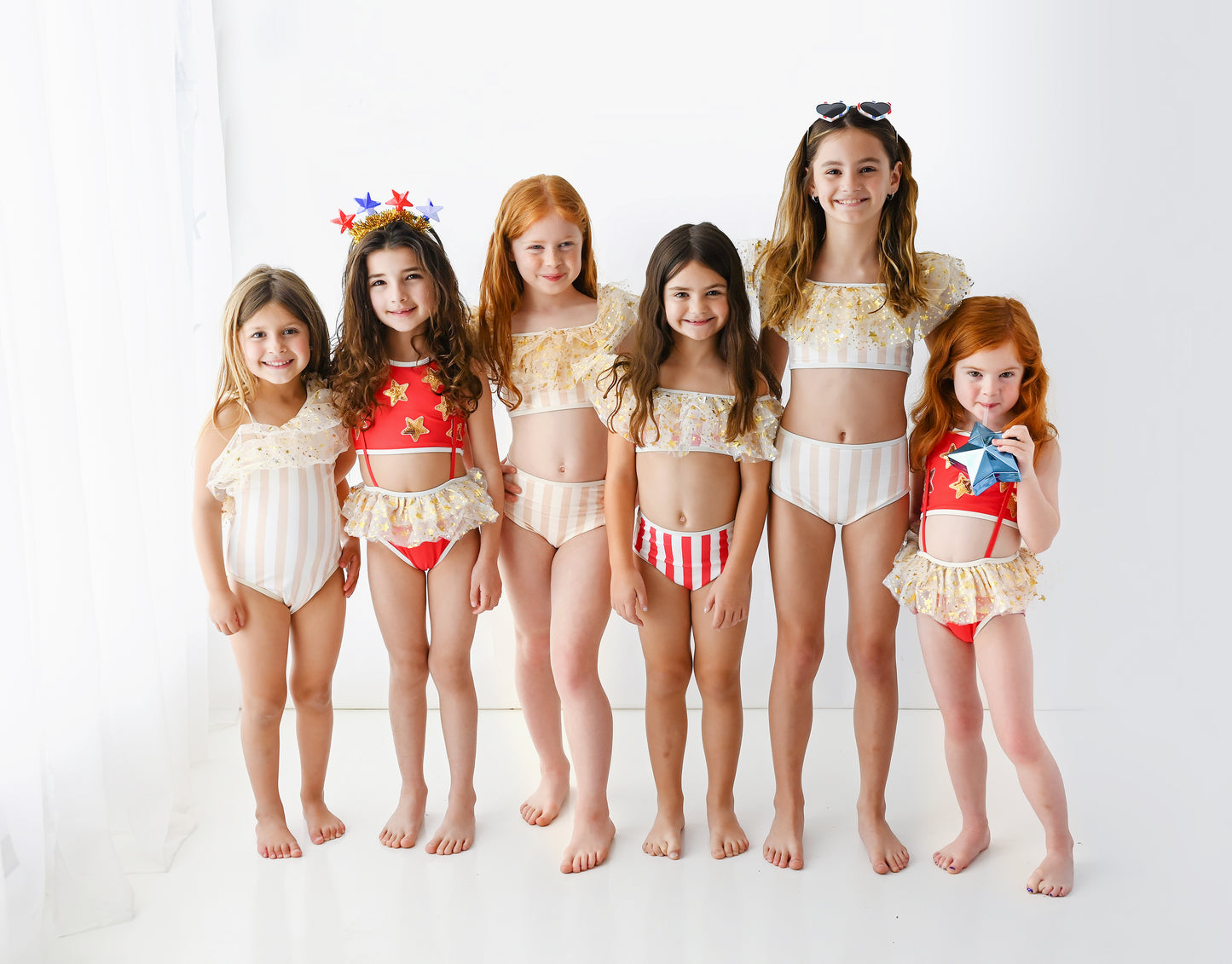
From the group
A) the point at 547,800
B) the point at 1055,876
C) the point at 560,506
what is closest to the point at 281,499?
the point at 560,506

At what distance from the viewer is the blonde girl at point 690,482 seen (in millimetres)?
2104

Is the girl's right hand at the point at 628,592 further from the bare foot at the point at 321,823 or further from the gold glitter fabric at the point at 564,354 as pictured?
the bare foot at the point at 321,823

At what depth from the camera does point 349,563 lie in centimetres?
237

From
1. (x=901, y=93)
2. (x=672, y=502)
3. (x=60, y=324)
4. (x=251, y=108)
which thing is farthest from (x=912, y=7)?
(x=60, y=324)

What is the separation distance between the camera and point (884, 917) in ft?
6.71

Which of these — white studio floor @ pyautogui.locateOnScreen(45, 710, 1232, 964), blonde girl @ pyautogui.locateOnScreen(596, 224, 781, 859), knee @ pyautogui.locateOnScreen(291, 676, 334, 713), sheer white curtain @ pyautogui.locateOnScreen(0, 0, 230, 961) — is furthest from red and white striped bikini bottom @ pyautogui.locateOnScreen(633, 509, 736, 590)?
sheer white curtain @ pyautogui.locateOnScreen(0, 0, 230, 961)

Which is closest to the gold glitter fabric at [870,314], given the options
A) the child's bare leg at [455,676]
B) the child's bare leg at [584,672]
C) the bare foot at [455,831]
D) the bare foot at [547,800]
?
the child's bare leg at [584,672]

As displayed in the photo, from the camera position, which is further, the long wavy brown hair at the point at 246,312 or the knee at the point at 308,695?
the knee at the point at 308,695

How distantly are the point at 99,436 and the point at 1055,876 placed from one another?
2.48m

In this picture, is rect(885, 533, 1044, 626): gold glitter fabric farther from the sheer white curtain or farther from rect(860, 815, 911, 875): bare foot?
the sheer white curtain

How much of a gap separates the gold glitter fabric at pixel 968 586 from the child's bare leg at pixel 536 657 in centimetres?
87

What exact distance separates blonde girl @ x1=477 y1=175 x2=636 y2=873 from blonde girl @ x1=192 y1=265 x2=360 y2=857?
437 mm

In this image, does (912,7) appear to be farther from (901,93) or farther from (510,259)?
(510,259)

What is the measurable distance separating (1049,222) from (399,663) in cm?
234
